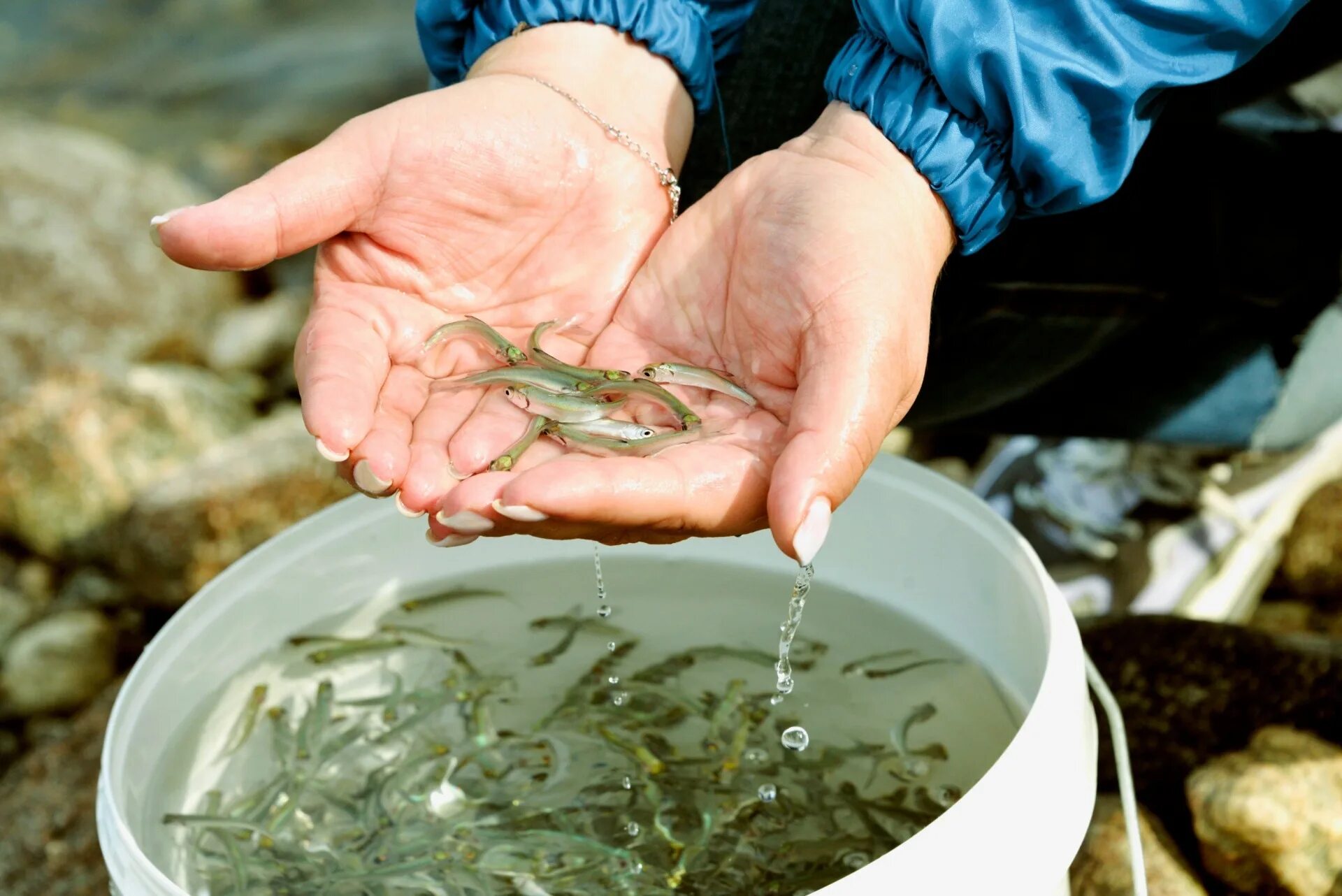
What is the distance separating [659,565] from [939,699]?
2.45 ft

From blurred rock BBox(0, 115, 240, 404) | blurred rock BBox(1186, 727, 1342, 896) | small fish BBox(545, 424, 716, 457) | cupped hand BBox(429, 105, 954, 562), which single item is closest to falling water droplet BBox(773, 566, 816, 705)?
cupped hand BBox(429, 105, 954, 562)

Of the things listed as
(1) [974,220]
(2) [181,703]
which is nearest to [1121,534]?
(1) [974,220]

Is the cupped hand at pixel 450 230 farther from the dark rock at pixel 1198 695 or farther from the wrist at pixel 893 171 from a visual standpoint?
the dark rock at pixel 1198 695

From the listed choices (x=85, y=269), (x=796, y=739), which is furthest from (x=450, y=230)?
(x=85, y=269)

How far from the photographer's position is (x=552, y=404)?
231 cm

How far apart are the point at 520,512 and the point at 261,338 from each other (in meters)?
4.93

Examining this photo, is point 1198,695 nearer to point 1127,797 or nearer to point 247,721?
point 1127,797

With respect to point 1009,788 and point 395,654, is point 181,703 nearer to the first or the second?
point 395,654

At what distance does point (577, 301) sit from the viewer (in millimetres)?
2574

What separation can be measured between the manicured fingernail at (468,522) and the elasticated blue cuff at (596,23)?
148cm

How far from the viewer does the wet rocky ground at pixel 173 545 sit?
7.82 ft

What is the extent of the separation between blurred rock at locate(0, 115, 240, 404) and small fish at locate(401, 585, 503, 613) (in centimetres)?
391

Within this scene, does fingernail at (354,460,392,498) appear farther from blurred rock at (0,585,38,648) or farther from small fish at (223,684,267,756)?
blurred rock at (0,585,38,648)

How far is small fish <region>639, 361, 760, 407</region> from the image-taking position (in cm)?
219
